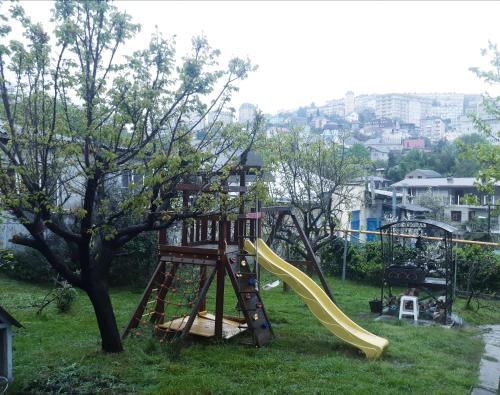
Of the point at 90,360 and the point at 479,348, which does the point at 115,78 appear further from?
the point at 479,348

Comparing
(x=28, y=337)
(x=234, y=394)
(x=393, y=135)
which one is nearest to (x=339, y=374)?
(x=234, y=394)

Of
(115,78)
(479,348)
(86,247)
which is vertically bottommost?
(479,348)

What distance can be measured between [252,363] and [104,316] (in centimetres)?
202

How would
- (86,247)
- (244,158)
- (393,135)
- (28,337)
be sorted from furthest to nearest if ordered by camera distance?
(393,135), (28,337), (244,158), (86,247)

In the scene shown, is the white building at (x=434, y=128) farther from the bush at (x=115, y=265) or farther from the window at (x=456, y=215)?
the bush at (x=115, y=265)

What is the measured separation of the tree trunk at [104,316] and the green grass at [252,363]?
160mm

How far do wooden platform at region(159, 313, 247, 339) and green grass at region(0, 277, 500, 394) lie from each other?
0.79 feet

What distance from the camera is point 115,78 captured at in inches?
228

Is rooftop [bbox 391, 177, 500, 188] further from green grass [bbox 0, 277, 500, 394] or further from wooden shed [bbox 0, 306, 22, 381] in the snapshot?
wooden shed [bbox 0, 306, 22, 381]

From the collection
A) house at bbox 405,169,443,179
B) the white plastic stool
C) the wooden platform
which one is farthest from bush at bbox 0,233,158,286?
house at bbox 405,169,443,179

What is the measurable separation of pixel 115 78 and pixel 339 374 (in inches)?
176

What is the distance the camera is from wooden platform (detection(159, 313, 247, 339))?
8.16 meters

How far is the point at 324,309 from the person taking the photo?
325 inches

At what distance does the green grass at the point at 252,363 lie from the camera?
6.01 m
